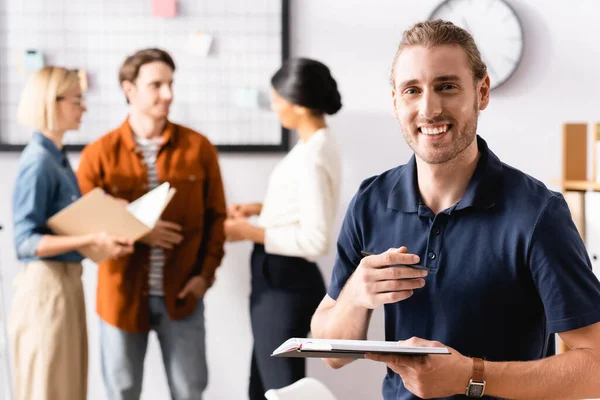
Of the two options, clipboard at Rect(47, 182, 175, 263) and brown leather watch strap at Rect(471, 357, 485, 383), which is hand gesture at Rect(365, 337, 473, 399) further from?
clipboard at Rect(47, 182, 175, 263)

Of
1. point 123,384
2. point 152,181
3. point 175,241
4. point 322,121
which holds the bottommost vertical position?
point 123,384

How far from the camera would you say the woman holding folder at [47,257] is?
106 inches

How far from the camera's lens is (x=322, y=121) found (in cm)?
280

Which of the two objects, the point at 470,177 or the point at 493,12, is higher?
the point at 493,12

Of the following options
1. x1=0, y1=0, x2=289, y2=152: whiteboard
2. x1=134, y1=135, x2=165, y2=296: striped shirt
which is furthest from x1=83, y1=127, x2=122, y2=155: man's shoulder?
x1=0, y1=0, x2=289, y2=152: whiteboard

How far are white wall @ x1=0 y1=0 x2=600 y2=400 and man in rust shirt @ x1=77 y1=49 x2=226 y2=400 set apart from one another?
528 millimetres

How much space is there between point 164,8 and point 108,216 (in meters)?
1.14

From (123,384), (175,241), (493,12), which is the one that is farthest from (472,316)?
(493,12)

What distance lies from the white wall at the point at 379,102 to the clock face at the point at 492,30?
72 mm

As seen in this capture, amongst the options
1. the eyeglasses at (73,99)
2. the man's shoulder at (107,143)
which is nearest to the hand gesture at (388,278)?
the man's shoulder at (107,143)

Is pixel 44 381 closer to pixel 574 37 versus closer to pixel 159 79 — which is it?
pixel 159 79

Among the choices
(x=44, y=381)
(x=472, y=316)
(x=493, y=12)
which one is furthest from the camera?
(x=493, y=12)

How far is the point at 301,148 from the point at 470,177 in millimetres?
1336

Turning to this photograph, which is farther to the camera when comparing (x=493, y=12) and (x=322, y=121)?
(x=493, y=12)
